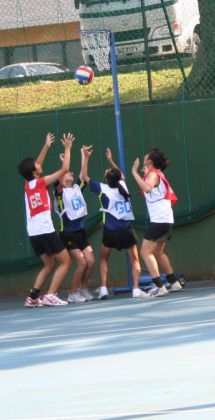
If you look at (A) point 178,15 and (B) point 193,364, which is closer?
(B) point 193,364

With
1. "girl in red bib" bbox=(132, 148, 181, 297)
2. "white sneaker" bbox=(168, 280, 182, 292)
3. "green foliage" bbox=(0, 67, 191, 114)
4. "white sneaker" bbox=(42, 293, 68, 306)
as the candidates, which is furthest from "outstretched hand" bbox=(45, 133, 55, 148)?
"white sneaker" bbox=(168, 280, 182, 292)

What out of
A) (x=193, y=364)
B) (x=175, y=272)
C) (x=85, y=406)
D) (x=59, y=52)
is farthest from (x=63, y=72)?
(x=85, y=406)

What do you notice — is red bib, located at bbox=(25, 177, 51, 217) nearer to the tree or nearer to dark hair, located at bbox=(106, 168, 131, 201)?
dark hair, located at bbox=(106, 168, 131, 201)

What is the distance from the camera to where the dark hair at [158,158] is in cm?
1303

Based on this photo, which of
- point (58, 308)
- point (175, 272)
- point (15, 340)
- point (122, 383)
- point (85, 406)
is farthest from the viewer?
point (175, 272)

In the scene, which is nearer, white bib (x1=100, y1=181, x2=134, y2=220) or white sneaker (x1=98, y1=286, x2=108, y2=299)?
white bib (x1=100, y1=181, x2=134, y2=220)

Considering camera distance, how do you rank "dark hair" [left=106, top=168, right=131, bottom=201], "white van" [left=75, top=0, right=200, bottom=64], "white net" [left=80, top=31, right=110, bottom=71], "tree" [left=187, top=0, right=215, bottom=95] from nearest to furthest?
"dark hair" [left=106, top=168, right=131, bottom=201] → "white net" [left=80, top=31, right=110, bottom=71] → "tree" [left=187, top=0, right=215, bottom=95] → "white van" [left=75, top=0, right=200, bottom=64]

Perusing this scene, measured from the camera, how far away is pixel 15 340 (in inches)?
420

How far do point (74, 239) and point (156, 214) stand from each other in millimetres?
1126

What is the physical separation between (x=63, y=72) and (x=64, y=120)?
116 centimetres

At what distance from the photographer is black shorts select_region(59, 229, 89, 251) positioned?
1331 cm

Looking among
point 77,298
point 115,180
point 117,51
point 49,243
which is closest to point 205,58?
point 117,51

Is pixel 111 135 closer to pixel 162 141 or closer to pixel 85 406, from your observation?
pixel 162 141

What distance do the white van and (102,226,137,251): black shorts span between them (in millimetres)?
2984
